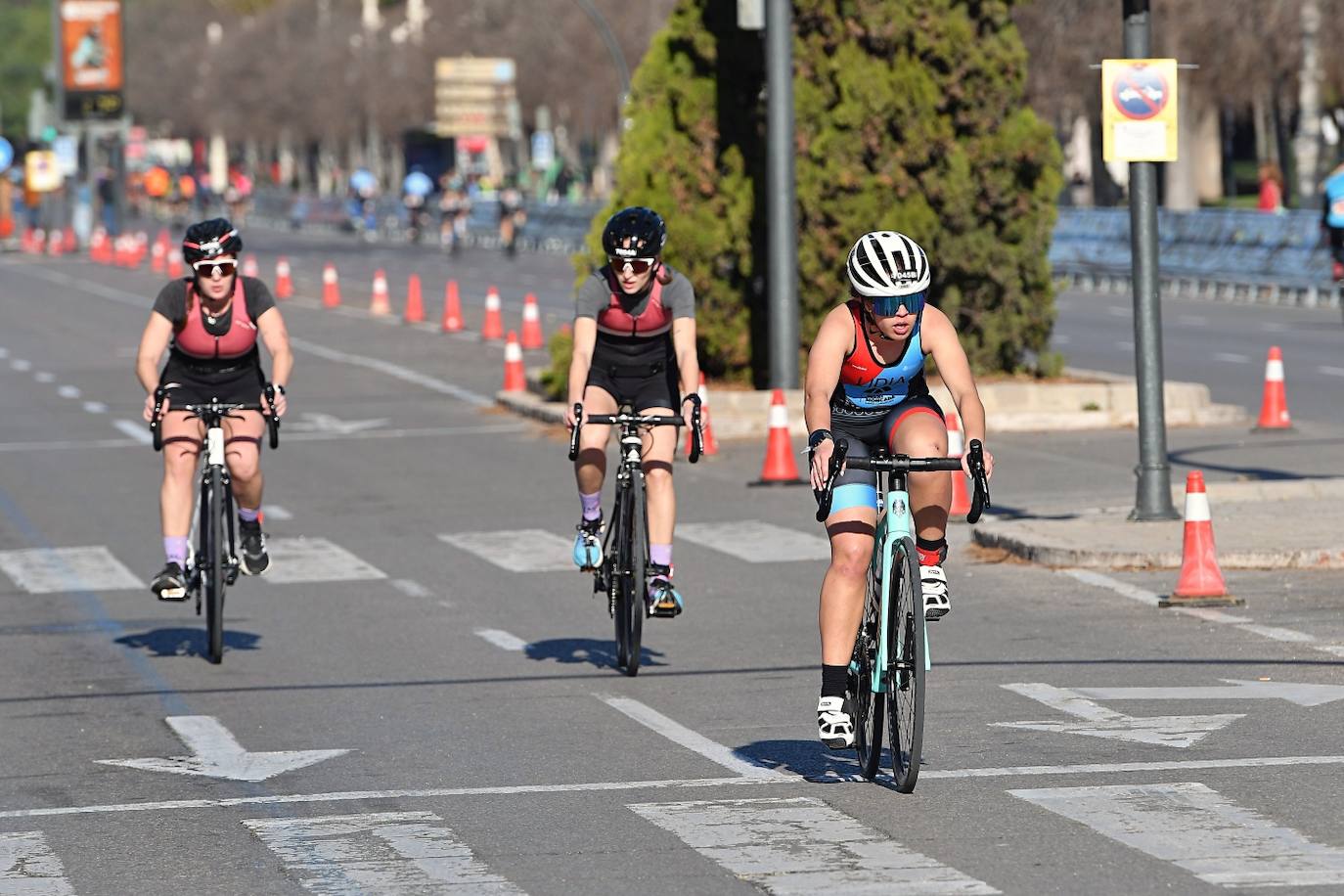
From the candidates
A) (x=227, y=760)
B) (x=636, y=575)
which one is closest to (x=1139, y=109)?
(x=636, y=575)

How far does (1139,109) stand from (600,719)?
5.90 meters

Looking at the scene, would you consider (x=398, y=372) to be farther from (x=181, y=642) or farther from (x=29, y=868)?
(x=29, y=868)

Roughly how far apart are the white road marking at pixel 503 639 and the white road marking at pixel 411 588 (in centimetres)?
135

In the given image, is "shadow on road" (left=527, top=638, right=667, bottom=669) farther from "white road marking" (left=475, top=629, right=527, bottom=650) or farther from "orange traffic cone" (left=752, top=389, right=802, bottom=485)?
"orange traffic cone" (left=752, top=389, right=802, bottom=485)

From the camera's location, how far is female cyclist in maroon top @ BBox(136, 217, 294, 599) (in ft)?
38.7

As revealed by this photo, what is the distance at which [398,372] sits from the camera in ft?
102

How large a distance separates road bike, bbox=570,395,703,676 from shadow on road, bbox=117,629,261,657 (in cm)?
188

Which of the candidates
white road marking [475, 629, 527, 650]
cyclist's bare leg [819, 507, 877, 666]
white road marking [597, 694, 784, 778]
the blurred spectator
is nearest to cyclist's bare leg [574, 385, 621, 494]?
white road marking [475, 629, 527, 650]

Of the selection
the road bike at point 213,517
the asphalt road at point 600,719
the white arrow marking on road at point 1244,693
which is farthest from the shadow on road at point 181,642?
the white arrow marking on road at point 1244,693

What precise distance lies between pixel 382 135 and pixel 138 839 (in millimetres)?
123574

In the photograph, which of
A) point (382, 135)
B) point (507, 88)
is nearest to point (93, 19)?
point (507, 88)

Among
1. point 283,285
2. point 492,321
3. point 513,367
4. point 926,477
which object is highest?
point 926,477

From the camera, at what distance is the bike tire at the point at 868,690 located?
28.3ft

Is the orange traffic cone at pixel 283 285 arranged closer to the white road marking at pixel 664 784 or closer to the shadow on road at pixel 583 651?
the shadow on road at pixel 583 651
